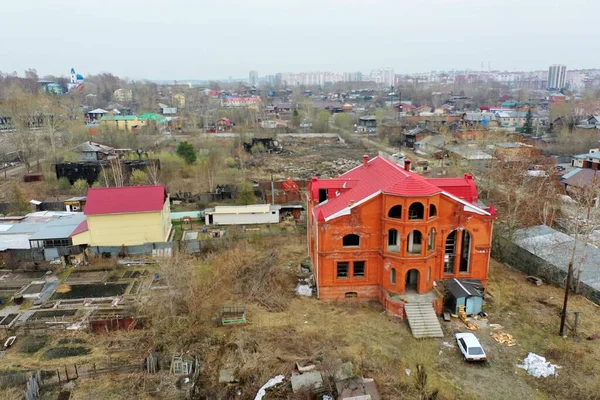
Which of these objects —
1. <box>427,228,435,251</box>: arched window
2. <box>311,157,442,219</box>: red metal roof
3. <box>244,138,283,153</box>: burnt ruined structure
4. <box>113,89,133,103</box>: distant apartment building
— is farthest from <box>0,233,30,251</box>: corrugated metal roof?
<box>113,89,133,103</box>: distant apartment building

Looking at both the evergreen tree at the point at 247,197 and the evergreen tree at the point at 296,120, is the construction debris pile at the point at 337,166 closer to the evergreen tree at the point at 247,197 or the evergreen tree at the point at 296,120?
the evergreen tree at the point at 247,197

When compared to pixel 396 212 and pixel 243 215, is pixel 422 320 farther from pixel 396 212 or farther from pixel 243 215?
pixel 243 215

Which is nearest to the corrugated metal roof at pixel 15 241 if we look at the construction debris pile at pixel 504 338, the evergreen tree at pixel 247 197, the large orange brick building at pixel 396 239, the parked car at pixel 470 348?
the evergreen tree at pixel 247 197

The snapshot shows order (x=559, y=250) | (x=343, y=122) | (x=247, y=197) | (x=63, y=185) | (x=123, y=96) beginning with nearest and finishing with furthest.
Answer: (x=559, y=250) → (x=247, y=197) → (x=63, y=185) → (x=343, y=122) → (x=123, y=96)

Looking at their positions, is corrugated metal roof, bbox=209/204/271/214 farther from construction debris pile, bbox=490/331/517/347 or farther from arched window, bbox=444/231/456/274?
construction debris pile, bbox=490/331/517/347

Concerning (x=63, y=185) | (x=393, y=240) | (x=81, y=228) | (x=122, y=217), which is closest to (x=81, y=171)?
(x=63, y=185)

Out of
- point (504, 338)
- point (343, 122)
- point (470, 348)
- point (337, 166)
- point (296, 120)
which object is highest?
point (296, 120)
